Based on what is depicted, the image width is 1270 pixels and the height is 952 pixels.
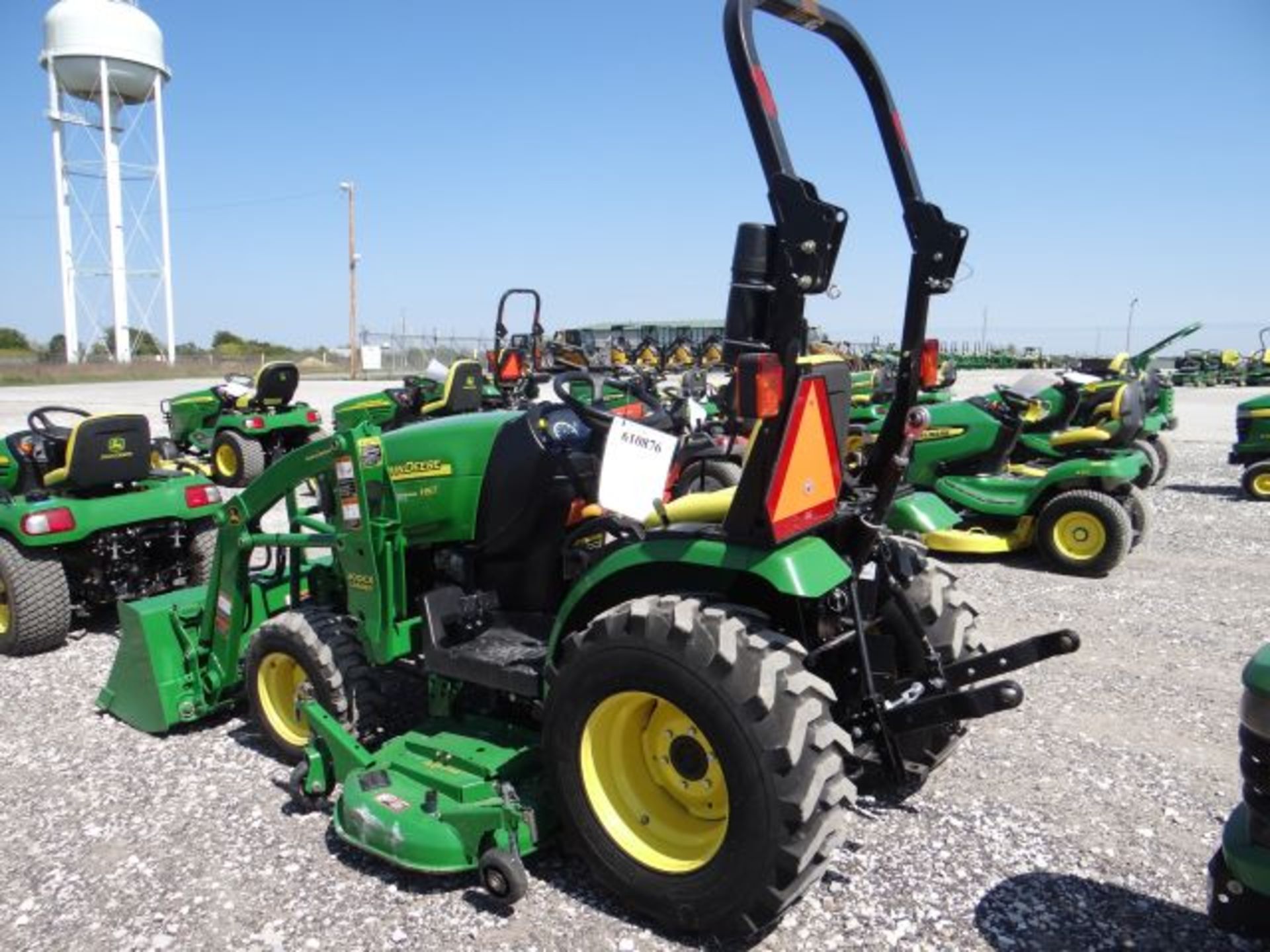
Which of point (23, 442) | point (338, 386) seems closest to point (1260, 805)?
→ point (23, 442)

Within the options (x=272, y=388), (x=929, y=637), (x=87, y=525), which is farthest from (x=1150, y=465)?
(x=272, y=388)

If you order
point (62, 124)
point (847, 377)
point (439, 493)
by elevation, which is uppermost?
point (62, 124)

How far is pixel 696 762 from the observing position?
2.75m

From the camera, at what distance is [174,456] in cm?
928

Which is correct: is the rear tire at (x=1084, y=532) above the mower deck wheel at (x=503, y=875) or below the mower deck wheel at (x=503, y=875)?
above

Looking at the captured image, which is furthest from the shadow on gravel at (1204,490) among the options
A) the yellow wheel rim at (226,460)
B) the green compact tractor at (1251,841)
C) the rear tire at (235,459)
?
the yellow wheel rim at (226,460)

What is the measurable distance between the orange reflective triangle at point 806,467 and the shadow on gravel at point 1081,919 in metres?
1.31

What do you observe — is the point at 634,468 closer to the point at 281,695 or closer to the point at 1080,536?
the point at 281,695

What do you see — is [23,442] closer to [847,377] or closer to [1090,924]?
[847,377]

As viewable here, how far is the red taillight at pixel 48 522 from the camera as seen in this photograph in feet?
17.4

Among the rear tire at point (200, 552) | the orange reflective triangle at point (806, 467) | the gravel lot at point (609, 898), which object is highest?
the orange reflective triangle at point (806, 467)

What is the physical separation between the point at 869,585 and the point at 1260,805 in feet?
4.06

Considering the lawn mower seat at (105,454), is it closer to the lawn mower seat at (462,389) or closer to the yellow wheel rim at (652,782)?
the yellow wheel rim at (652,782)

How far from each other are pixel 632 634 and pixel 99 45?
4526cm
